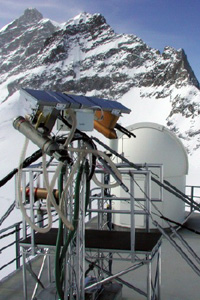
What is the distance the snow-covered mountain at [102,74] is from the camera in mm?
89000

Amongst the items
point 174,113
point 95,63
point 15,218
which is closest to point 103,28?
point 95,63

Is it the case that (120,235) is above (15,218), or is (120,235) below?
above

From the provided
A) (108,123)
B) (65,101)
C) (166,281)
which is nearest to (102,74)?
(166,281)

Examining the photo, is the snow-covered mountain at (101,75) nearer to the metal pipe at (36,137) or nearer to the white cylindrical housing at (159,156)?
the white cylindrical housing at (159,156)

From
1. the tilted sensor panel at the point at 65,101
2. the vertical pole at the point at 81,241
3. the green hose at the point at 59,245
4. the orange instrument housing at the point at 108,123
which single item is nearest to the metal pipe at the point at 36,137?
the tilted sensor panel at the point at 65,101

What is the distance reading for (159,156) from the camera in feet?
33.1

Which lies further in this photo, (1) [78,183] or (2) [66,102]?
(1) [78,183]

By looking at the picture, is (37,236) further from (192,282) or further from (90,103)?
(192,282)

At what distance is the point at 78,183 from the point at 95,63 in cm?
13745

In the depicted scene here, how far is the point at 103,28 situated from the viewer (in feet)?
532

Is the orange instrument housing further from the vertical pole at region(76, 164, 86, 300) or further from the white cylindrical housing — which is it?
the white cylindrical housing

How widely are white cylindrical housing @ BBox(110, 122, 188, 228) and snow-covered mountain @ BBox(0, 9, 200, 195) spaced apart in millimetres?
48620

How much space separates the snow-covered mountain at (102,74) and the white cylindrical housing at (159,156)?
48620 mm

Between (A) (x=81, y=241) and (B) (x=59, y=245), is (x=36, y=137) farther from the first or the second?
(A) (x=81, y=241)
